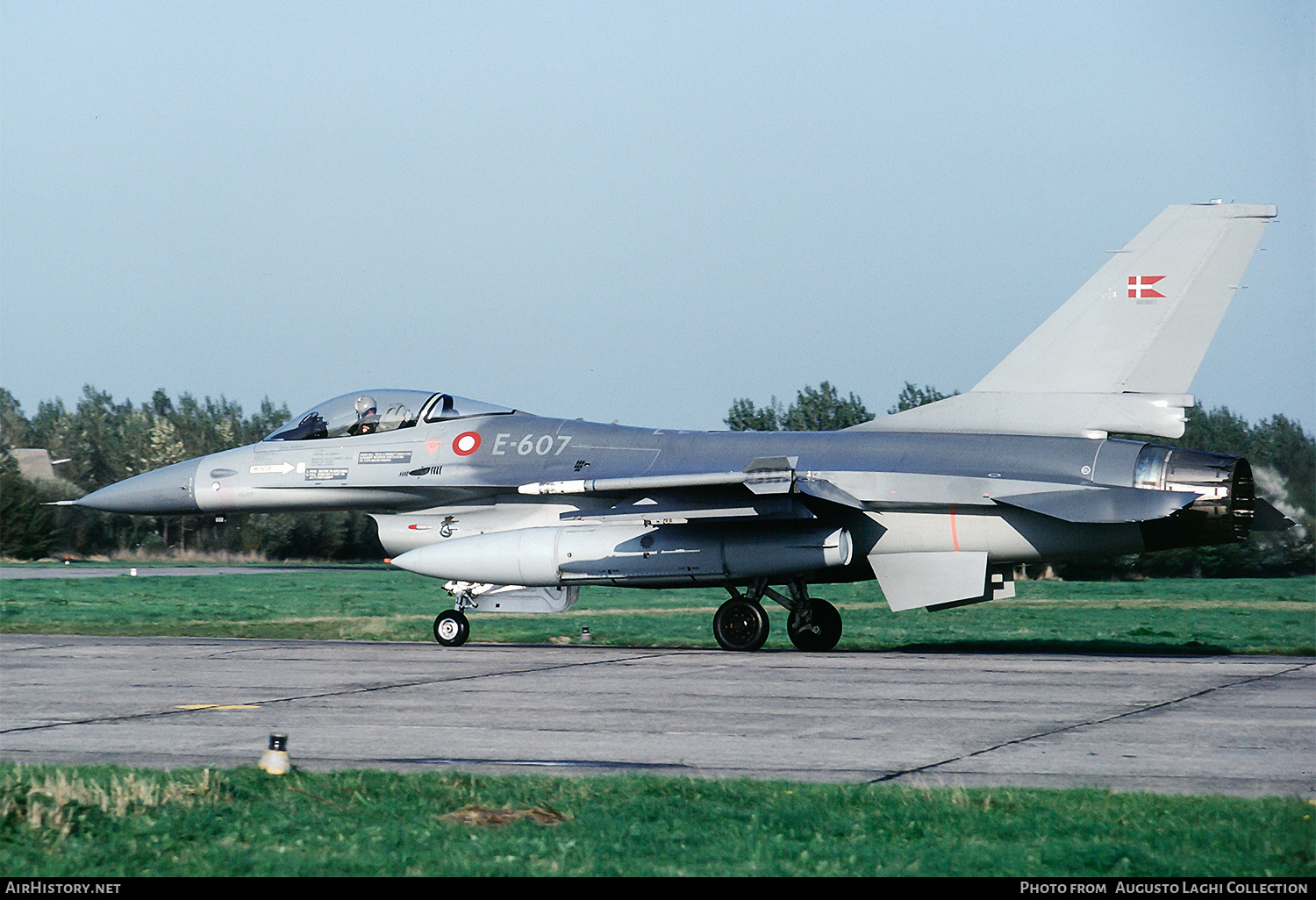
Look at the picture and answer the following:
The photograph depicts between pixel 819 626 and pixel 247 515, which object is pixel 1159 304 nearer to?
pixel 819 626

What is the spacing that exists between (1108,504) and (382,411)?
10211mm

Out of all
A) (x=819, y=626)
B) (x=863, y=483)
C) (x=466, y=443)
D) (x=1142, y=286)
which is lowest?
(x=819, y=626)

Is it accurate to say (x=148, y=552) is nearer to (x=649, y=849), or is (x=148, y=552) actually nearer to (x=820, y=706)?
(x=820, y=706)

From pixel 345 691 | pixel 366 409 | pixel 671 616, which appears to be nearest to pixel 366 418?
pixel 366 409

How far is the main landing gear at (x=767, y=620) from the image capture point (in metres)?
Answer: 17.1

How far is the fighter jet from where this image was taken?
1552cm

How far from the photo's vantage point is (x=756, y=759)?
→ 8523mm

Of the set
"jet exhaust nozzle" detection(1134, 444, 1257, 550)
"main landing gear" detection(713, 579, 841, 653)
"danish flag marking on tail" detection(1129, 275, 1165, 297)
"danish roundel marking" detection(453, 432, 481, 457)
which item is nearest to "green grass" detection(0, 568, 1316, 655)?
"main landing gear" detection(713, 579, 841, 653)

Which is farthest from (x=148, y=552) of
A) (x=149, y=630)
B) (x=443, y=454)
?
(x=443, y=454)

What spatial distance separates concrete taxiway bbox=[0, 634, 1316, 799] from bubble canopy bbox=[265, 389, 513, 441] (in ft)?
13.7

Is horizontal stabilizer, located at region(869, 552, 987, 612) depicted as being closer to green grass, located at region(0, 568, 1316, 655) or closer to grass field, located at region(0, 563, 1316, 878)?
green grass, located at region(0, 568, 1316, 655)

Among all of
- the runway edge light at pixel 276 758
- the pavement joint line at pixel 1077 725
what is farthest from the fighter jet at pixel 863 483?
the runway edge light at pixel 276 758

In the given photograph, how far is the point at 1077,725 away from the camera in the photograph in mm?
9930

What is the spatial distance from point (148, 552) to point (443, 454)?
36706 millimetres
